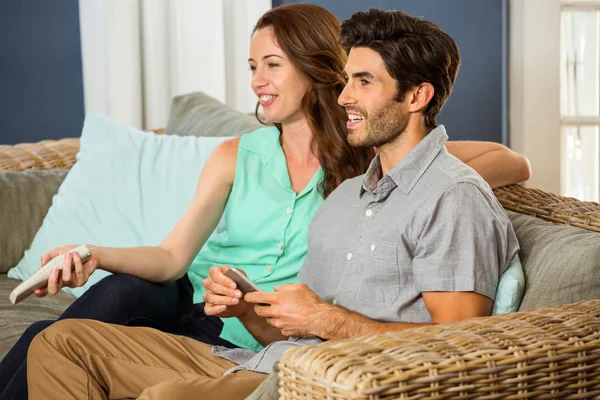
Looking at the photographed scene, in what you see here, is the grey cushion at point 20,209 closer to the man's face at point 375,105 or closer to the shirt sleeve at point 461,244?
the man's face at point 375,105

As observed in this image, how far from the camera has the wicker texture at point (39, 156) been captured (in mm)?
2936

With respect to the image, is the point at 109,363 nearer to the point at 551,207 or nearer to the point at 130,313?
the point at 130,313

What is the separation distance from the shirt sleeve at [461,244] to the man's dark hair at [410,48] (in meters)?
0.23

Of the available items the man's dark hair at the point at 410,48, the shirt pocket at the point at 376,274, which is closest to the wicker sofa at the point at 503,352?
the shirt pocket at the point at 376,274

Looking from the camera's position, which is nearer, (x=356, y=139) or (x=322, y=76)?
(x=356, y=139)

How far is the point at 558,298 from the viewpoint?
1.49 meters

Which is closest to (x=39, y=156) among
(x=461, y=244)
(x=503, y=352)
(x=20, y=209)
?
(x=20, y=209)

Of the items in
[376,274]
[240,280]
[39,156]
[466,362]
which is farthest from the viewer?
[39,156]

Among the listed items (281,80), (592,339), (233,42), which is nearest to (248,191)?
(281,80)

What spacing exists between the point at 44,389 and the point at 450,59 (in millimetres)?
932

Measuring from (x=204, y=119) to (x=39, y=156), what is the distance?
0.59 metres

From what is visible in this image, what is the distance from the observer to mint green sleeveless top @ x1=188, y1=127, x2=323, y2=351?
2.05m

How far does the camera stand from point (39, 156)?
299 centimetres

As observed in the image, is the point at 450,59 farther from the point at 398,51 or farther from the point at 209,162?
the point at 209,162
